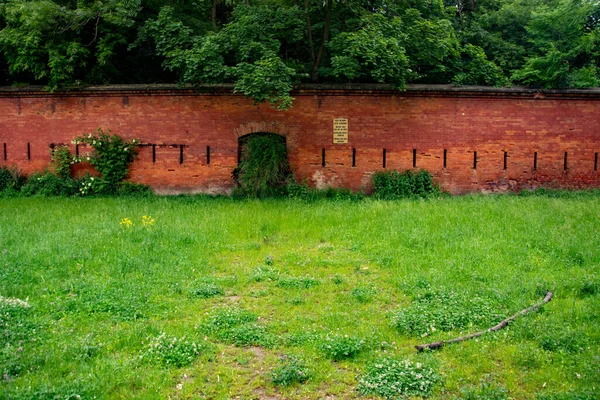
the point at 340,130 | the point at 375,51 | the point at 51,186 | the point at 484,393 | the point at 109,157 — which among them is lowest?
the point at 484,393

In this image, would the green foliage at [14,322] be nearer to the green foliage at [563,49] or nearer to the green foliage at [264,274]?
the green foliage at [264,274]

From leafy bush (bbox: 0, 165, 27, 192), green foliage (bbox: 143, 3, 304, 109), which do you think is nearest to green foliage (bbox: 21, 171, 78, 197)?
leafy bush (bbox: 0, 165, 27, 192)

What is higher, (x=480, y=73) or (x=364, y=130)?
(x=480, y=73)

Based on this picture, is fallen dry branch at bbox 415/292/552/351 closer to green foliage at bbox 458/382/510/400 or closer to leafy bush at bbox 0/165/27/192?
green foliage at bbox 458/382/510/400

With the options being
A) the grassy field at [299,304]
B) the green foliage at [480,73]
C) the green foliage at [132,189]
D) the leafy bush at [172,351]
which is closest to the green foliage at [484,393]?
the grassy field at [299,304]

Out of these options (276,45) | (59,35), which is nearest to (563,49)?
(276,45)

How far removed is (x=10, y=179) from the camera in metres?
14.1

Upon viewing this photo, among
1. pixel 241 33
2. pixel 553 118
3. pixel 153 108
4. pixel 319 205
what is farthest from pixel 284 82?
pixel 553 118

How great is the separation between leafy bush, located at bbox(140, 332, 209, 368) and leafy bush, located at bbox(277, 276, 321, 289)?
6.12 ft

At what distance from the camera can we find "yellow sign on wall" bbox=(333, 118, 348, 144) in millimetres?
13500

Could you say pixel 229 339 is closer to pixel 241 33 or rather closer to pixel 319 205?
pixel 319 205

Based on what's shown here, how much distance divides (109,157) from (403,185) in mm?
7306

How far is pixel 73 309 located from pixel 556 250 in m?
6.36

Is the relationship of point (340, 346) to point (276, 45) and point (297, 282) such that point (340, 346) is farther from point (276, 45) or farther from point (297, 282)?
point (276, 45)
